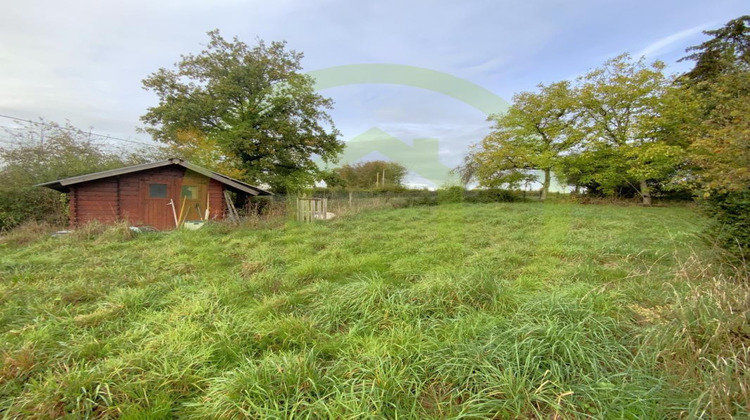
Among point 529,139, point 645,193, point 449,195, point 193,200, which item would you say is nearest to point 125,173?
point 193,200

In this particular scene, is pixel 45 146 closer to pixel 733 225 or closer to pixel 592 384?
pixel 592 384

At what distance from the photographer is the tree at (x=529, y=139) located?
782 inches

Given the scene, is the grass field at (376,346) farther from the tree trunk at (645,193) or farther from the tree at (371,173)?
the tree at (371,173)

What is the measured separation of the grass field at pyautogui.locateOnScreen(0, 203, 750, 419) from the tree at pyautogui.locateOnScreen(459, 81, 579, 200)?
19.4m

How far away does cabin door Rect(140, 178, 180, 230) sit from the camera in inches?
410

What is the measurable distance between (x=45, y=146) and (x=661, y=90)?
3076cm

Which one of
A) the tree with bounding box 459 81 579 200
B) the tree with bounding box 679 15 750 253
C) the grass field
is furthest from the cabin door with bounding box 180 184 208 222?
the tree with bounding box 459 81 579 200

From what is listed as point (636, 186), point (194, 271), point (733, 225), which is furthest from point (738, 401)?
point (636, 186)

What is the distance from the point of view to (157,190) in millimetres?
10602

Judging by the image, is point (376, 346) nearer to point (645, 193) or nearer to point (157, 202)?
point (157, 202)

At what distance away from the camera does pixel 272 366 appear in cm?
170

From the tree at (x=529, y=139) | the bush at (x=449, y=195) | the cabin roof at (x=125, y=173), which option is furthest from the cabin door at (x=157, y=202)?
the tree at (x=529, y=139)

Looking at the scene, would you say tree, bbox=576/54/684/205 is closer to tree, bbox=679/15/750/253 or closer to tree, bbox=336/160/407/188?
tree, bbox=679/15/750/253

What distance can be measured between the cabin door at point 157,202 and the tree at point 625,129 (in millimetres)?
23139
